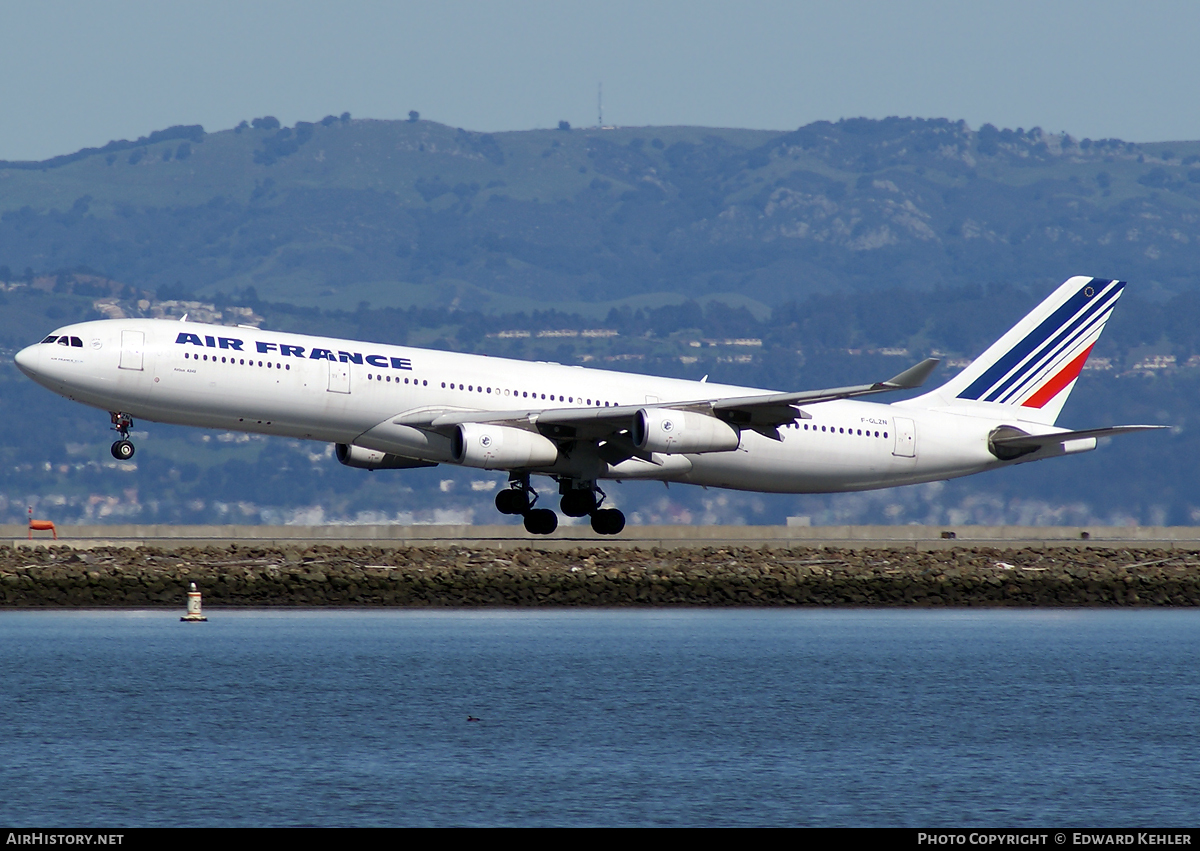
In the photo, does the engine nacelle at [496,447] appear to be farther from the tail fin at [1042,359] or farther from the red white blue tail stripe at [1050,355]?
the red white blue tail stripe at [1050,355]

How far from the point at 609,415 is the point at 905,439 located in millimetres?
11962

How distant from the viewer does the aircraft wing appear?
4947 centimetres

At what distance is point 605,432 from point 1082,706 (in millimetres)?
17652

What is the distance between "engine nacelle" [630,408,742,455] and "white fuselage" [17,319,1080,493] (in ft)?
4.40

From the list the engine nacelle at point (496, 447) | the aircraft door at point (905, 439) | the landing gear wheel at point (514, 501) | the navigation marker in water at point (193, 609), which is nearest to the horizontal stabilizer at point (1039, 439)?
the aircraft door at point (905, 439)

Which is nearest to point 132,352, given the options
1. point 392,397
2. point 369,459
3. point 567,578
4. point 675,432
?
point 392,397

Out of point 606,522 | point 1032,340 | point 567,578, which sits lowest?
point 567,578

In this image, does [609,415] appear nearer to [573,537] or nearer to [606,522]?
[606,522]

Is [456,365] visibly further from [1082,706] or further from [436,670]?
[1082,706]

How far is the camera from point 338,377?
→ 4853 cm

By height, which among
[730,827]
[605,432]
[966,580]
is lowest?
[730,827]

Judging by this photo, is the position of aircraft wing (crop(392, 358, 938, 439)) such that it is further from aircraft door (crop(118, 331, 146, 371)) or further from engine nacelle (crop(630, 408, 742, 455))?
aircraft door (crop(118, 331, 146, 371))
